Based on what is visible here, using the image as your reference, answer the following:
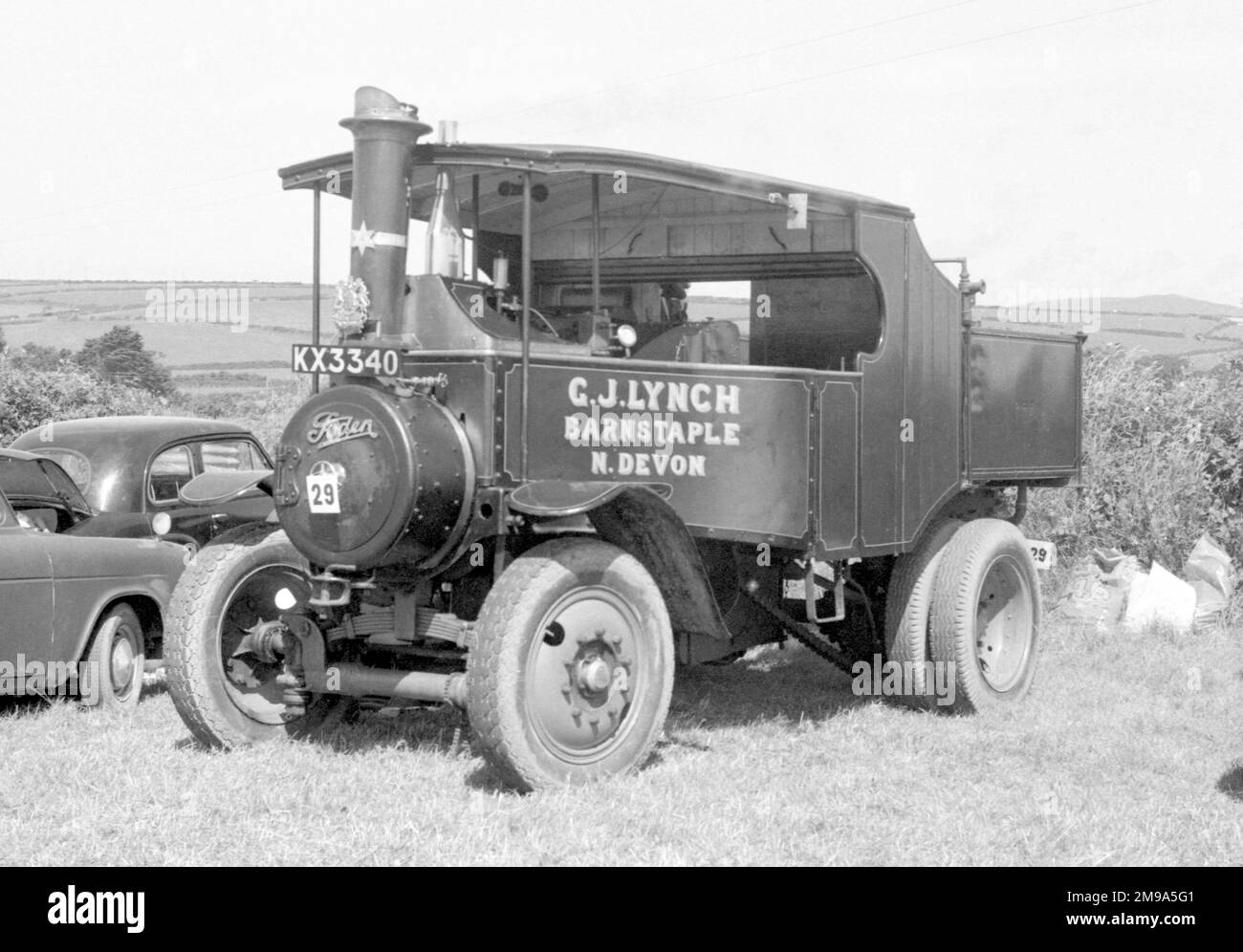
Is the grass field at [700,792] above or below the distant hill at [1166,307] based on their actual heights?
below

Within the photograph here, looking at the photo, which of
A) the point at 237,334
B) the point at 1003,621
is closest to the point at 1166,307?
the point at 237,334

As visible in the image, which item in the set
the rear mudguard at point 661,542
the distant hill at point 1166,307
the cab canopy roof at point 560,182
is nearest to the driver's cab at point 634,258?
the cab canopy roof at point 560,182

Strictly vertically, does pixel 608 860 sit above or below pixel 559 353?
below

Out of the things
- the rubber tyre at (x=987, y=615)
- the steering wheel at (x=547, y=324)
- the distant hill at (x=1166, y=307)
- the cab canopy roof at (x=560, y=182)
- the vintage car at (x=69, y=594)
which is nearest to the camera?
the cab canopy roof at (x=560, y=182)

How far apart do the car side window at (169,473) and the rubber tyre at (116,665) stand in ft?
6.12

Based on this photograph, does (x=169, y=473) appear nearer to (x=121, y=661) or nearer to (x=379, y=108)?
(x=121, y=661)

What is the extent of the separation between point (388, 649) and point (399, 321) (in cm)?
145

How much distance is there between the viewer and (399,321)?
6461 millimetres

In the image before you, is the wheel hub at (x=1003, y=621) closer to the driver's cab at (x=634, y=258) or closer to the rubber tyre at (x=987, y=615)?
the rubber tyre at (x=987, y=615)

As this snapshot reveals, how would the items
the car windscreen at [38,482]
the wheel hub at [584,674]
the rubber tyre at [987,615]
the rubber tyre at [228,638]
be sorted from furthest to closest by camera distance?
the car windscreen at [38,482] < the rubber tyre at [987,615] < the rubber tyre at [228,638] < the wheel hub at [584,674]

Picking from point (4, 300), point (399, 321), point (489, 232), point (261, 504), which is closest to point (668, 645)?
point (399, 321)

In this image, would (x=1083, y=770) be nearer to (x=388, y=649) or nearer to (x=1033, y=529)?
(x=388, y=649)

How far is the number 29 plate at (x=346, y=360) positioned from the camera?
19.9ft

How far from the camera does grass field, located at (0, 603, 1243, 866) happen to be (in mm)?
5328
